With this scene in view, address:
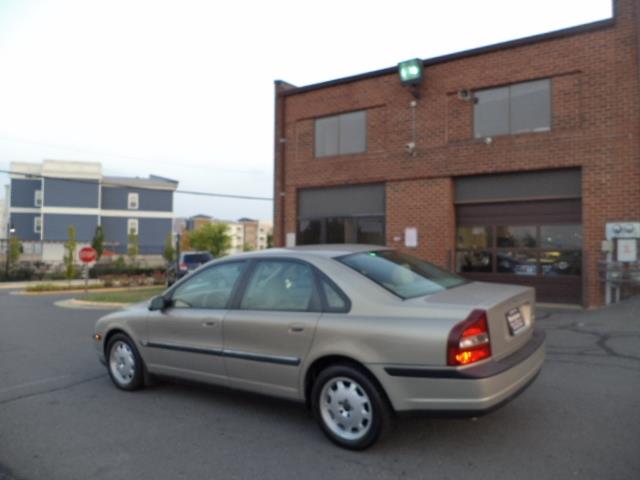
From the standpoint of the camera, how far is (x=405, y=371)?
3664 millimetres

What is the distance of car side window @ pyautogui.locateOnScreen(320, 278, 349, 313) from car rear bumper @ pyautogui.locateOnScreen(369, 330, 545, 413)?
55 cm

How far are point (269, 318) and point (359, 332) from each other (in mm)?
908

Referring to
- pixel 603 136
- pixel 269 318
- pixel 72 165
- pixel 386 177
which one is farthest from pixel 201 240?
pixel 269 318

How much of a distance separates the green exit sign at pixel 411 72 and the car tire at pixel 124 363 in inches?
415

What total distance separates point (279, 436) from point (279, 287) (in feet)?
4.00

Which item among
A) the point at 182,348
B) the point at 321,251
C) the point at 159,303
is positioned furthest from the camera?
the point at 159,303

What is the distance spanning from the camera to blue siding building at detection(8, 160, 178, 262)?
47969 millimetres

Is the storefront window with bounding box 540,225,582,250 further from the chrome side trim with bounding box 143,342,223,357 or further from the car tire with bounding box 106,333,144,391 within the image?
the car tire with bounding box 106,333,144,391

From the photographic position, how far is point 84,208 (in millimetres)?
48750

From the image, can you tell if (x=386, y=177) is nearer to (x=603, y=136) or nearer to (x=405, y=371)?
(x=603, y=136)

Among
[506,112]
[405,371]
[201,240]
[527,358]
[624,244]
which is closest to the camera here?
[405,371]

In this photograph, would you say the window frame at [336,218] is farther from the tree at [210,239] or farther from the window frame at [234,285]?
the tree at [210,239]

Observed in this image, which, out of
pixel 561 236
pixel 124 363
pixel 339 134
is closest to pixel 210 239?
pixel 339 134

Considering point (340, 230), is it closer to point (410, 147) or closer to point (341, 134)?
point (341, 134)
